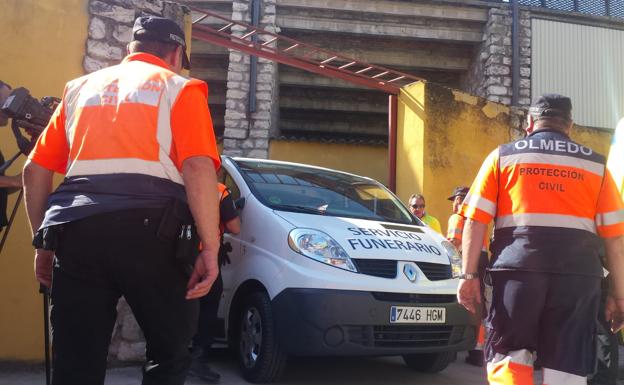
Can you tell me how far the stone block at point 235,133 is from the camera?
1270 cm

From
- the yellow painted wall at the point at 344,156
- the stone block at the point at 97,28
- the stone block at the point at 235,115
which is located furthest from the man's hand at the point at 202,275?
the stone block at the point at 235,115

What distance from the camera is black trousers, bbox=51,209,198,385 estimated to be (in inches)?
84.1

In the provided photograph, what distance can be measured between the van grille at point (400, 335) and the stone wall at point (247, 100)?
27.3 ft

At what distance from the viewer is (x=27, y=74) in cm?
466

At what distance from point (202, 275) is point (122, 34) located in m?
3.35

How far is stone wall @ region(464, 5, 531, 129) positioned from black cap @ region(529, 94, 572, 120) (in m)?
11.2

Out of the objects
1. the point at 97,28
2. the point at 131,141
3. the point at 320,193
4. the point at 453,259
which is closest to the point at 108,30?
the point at 97,28

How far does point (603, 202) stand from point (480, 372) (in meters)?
2.94

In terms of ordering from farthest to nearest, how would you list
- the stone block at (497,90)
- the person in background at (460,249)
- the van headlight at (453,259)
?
the stone block at (497,90)
the person in background at (460,249)
the van headlight at (453,259)

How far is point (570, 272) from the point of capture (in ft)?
9.21

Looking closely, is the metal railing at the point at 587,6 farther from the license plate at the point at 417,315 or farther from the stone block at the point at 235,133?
the license plate at the point at 417,315

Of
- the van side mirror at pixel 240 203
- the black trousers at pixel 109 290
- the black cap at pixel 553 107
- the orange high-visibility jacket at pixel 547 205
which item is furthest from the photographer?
the van side mirror at pixel 240 203

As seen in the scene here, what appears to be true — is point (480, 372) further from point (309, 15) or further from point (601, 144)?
point (309, 15)

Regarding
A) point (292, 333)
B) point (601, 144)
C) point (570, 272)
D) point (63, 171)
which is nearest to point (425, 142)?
point (601, 144)
